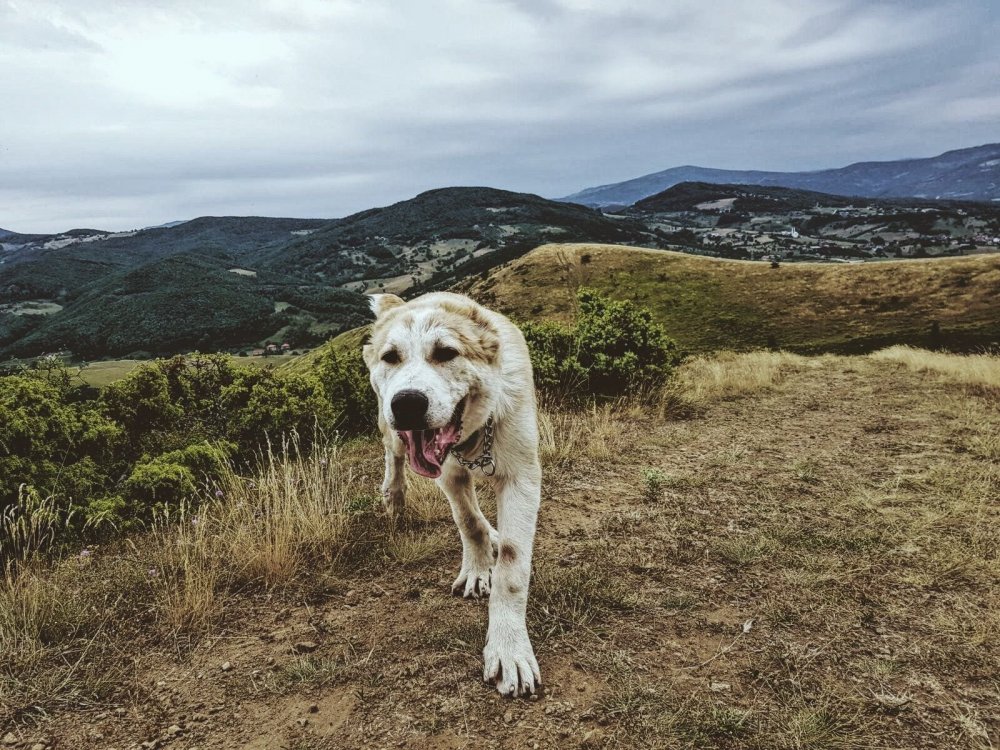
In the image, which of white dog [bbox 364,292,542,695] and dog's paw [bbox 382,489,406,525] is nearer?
white dog [bbox 364,292,542,695]

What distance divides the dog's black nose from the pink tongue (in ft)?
0.53

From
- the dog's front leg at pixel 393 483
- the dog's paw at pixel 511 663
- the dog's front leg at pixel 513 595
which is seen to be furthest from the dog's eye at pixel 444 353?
the dog's front leg at pixel 393 483

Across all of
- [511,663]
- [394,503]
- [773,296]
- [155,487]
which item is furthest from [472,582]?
[773,296]

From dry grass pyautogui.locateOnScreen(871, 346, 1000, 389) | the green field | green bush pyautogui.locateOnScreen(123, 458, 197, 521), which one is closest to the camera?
green bush pyautogui.locateOnScreen(123, 458, 197, 521)

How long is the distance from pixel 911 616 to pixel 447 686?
2896 mm

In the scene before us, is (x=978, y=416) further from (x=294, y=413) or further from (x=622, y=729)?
(x=294, y=413)

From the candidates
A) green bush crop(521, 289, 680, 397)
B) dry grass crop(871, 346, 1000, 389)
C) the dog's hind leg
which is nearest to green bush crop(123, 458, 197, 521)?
the dog's hind leg

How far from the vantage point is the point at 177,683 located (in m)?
3.09

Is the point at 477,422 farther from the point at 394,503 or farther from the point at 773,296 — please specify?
the point at 773,296

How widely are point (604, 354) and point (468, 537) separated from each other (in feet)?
23.5

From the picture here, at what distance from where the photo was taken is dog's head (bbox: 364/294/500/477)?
2.93 m

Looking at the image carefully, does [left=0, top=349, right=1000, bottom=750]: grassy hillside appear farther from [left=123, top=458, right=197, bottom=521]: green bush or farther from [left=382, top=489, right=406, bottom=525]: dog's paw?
[left=123, top=458, right=197, bottom=521]: green bush

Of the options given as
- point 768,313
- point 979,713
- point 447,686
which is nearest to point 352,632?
point 447,686

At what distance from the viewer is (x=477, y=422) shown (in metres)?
3.38
